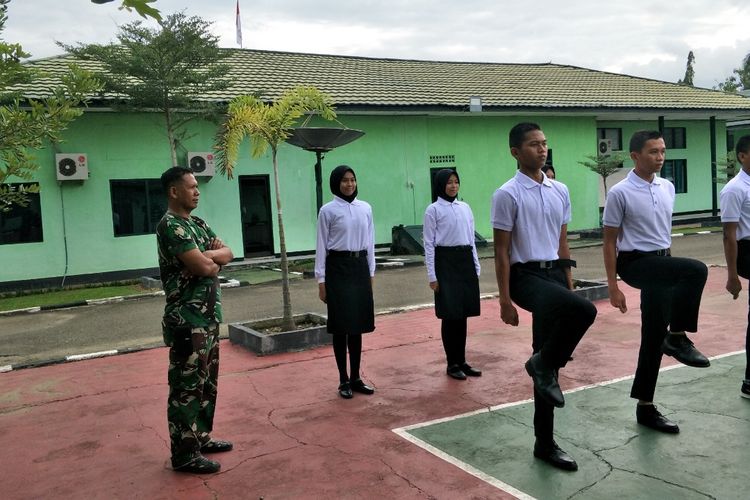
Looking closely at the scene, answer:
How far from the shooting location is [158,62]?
43.5ft

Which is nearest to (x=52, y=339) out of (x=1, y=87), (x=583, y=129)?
(x=1, y=87)

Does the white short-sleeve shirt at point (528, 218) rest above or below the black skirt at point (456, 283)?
above

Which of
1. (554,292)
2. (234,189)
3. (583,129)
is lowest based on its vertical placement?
(554,292)

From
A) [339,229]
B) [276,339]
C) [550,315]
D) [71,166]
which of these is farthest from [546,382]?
[71,166]

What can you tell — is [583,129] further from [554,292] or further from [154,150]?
[554,292]

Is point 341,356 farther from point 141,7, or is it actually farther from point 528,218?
point 141,7

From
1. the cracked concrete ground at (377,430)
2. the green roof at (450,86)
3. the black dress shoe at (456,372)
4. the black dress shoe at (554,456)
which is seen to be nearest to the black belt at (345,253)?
the cracked concrete ground at (377,430)

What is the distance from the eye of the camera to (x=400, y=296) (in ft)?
38.8

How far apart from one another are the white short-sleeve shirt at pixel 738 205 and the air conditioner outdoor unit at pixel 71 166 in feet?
44.0

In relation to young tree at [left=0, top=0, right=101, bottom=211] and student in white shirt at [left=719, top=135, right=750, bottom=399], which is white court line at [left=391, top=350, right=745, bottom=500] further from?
young tree at [left=0, top=0, right=101, bottom=211]

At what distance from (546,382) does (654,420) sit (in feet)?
3.94

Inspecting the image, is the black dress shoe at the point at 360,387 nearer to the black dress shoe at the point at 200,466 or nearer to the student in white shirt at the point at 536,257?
the black dress shoe at the point at 200,466

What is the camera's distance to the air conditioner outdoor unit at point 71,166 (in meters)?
14.7

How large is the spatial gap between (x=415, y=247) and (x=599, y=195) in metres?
8.79
